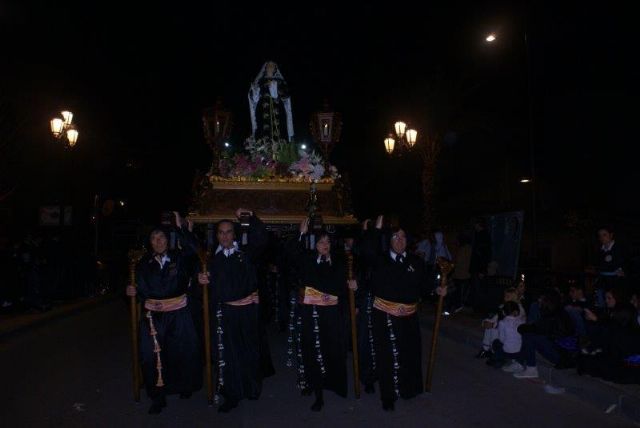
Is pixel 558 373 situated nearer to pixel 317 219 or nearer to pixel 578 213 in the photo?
pixel 317 219

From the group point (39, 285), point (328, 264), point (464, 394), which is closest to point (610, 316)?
point (464, 394)

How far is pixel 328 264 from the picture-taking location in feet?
19.5

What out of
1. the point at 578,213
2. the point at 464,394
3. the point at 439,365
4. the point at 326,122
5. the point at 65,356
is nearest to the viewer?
the point at 464,394

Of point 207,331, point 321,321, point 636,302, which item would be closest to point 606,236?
point 636,302

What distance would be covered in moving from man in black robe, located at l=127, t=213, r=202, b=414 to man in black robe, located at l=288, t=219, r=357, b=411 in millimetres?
1085

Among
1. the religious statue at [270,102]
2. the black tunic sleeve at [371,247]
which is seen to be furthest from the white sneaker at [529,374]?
the religious statue at [270,102]

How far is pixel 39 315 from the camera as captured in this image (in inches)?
Answer: 469

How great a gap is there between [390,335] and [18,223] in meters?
18.7

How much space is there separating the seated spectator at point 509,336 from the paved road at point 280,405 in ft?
0.83

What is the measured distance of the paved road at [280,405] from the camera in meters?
5.14

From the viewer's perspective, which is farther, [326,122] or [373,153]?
[373,153]

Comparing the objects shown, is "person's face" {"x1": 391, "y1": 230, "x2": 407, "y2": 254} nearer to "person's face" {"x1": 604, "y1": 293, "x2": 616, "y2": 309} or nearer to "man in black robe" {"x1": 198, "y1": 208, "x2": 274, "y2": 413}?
"man in black robe" {"x1": 198, "y1": 208, "x2": 274, "y2": 413}

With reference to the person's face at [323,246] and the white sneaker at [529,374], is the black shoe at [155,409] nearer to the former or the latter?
the person's face at [323,246]

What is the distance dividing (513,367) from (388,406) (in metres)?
2.33
